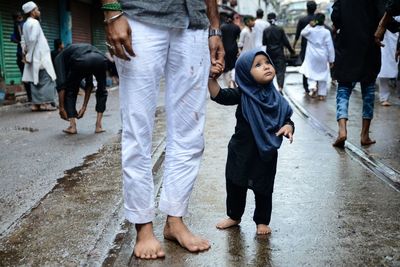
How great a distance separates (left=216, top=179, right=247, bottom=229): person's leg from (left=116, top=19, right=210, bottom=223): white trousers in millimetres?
353

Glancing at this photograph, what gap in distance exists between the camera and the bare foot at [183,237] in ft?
9.08

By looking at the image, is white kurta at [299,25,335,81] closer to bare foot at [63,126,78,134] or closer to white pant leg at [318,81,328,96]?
white pant leg at [318,81,328,96]

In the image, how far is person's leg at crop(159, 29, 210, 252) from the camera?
105 inches

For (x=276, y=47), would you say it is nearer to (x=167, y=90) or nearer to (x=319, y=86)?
(x=319, y=86)

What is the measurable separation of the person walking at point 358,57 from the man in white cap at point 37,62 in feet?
19.2

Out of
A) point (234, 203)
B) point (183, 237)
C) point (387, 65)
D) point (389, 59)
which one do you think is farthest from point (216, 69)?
point (389, 59)

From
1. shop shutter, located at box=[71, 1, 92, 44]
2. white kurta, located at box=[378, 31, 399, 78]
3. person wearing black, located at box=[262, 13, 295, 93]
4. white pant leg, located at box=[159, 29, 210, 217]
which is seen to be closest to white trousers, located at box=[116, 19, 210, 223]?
white pant leg, located at box=[159, 29, 210, 217]

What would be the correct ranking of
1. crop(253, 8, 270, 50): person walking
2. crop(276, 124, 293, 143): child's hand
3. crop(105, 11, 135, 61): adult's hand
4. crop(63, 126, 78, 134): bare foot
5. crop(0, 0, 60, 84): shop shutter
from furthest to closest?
crop(253, 8, 270, 50): person walking < crop(0, 0, 60, 84): shop shutter < crop(63, 126, 78, 134): bare foot < crop(276, 124, 293, 143): child's hand < crop(105, 11, 135, 61): adult's hand

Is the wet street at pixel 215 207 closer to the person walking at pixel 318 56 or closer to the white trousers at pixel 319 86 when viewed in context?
the white trousers at pixel 319 86

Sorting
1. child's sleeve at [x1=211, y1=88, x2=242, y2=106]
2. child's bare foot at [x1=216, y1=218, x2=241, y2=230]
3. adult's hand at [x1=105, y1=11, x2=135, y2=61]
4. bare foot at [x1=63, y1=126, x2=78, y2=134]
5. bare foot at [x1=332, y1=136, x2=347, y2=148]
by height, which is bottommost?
bare foot at [x1=63, y1=126, x2=78, y2=134]

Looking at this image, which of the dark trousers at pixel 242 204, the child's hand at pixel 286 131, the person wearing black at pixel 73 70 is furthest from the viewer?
the person wearing black at pixel 73 70

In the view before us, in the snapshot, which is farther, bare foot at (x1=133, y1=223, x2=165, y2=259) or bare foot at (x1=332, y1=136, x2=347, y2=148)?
bare foot at (x1=332, y1=136, x2=347, y2=148)

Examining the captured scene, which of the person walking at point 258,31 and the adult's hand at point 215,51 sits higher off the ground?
the adult's hand at point 215,51

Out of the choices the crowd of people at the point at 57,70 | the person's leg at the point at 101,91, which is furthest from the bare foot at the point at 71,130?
the person's leg at the point at 101,91
